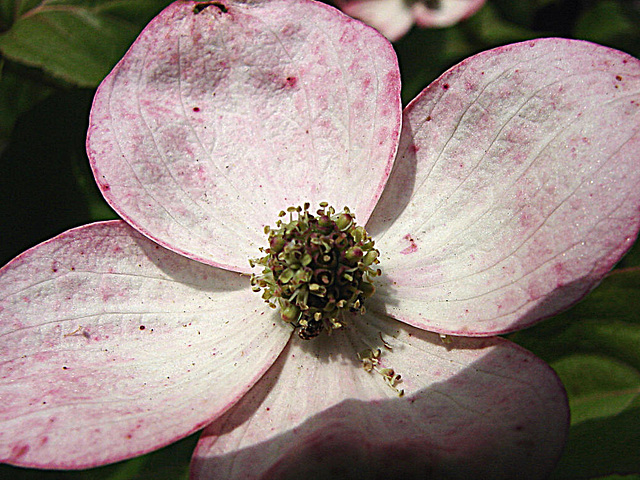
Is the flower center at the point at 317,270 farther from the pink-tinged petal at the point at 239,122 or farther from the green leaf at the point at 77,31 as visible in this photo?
the green leaf at the point at 77,31

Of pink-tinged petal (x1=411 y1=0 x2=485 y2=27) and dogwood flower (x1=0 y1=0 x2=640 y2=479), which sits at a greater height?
pink-tinged petal (x1=411 y1=0 x2=485 y2=27)

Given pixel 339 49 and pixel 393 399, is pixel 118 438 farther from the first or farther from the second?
pixel 339 49

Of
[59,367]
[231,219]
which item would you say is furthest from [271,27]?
[59,367]

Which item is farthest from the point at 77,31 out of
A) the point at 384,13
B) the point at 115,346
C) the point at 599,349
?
the point at 599,349

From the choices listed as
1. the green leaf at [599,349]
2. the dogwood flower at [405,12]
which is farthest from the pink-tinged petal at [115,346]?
the dogwood flower at [405,12]

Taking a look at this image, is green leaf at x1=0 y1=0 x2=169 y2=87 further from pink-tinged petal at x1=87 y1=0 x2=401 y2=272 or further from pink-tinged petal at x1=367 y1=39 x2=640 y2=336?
pink-tinged petal at x1=367 y1=39 x2=640 y2=336

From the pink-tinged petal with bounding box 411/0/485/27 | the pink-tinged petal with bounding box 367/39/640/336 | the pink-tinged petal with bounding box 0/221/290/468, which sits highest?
the pink-tinged petal with bounding box 411/0/485/27

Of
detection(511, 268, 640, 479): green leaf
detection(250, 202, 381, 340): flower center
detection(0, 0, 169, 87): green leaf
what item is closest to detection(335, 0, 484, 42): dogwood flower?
detection(0, 0, 169, 87): green leaf
